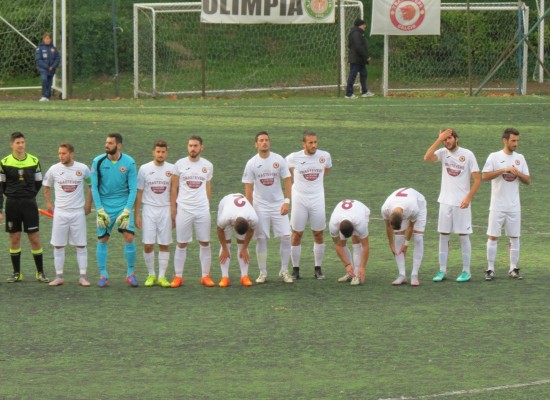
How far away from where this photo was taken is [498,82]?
1460 inches

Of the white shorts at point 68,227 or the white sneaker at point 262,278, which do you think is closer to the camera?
the white shorts at point 68,227

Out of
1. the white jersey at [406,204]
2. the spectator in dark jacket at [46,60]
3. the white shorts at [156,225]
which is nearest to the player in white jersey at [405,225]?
the white jersey at [406,204]

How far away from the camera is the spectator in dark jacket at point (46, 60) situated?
32844mm

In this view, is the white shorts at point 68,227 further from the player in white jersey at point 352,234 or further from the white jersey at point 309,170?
the player in white jersey at point 352,234

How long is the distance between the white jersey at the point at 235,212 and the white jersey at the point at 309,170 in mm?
835

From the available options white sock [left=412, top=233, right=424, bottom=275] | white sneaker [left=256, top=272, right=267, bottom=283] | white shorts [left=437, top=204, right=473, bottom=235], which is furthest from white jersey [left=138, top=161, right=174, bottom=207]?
white shorts [left=437, top=204, right=473, bottom=235]

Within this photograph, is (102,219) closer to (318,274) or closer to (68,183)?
(68,183)

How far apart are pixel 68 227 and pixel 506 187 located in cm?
520

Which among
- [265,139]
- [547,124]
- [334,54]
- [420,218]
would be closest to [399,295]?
[420,218]

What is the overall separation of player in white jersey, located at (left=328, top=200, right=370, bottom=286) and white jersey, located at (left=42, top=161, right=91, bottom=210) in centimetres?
296

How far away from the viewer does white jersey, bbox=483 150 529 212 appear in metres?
15.3

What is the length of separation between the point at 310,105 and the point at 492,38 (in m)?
7.88

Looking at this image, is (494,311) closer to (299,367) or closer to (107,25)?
(299,367)

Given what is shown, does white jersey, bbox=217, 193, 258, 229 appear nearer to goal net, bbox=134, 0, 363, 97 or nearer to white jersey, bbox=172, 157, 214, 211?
white jersey, bbox=172, 157, 214, 211
